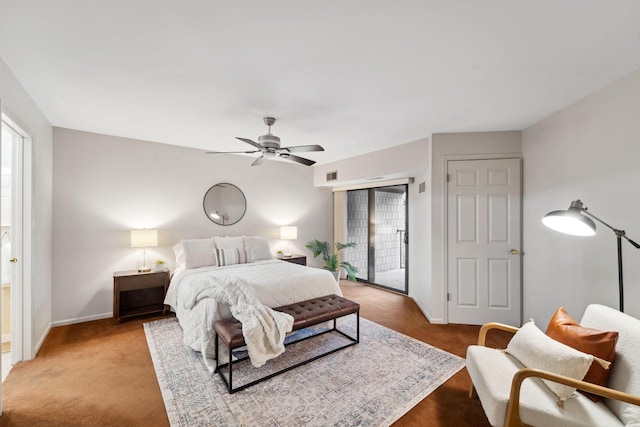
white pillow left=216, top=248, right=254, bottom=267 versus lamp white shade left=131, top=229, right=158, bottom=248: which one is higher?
lamp white shade left=131, top=229, right=158, bottom=248

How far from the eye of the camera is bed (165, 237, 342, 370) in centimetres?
252

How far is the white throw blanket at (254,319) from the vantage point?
224 cm

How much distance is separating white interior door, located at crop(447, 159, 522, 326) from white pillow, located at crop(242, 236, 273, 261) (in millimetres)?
2733

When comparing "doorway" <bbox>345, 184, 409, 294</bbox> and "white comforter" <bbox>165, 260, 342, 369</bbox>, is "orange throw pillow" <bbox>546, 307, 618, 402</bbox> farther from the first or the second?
"doorway" <bbox>345, 184, 409, 294</bbox>

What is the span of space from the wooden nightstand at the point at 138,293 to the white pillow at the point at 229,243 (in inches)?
31.1

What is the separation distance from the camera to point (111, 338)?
10.1 ft

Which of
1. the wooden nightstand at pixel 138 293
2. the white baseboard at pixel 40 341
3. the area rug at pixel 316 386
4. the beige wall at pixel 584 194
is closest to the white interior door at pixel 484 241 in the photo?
the beige wall at pixel 584 194

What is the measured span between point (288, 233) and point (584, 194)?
4063 millimetres

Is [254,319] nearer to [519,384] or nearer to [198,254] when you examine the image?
[519,384]

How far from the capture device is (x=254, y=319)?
2.30 metres

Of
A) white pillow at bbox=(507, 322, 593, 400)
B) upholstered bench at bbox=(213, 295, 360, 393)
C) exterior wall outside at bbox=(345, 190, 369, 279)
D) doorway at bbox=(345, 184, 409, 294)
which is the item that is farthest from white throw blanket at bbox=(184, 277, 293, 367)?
exterior wall outside at bbox=(345, 190, 369, 279)

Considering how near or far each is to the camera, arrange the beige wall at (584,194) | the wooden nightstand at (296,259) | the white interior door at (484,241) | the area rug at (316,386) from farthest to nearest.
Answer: the wooden nightstand at (296,259)
the white interior door at (484,241)
the beige wall at (584,194)
the area rug at (316,386)

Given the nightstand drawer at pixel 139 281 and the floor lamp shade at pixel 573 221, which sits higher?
the floor lamp shade at pixel 573 221

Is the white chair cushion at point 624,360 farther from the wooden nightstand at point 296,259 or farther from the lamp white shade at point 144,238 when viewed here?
the lamp white shade at point 144,238
